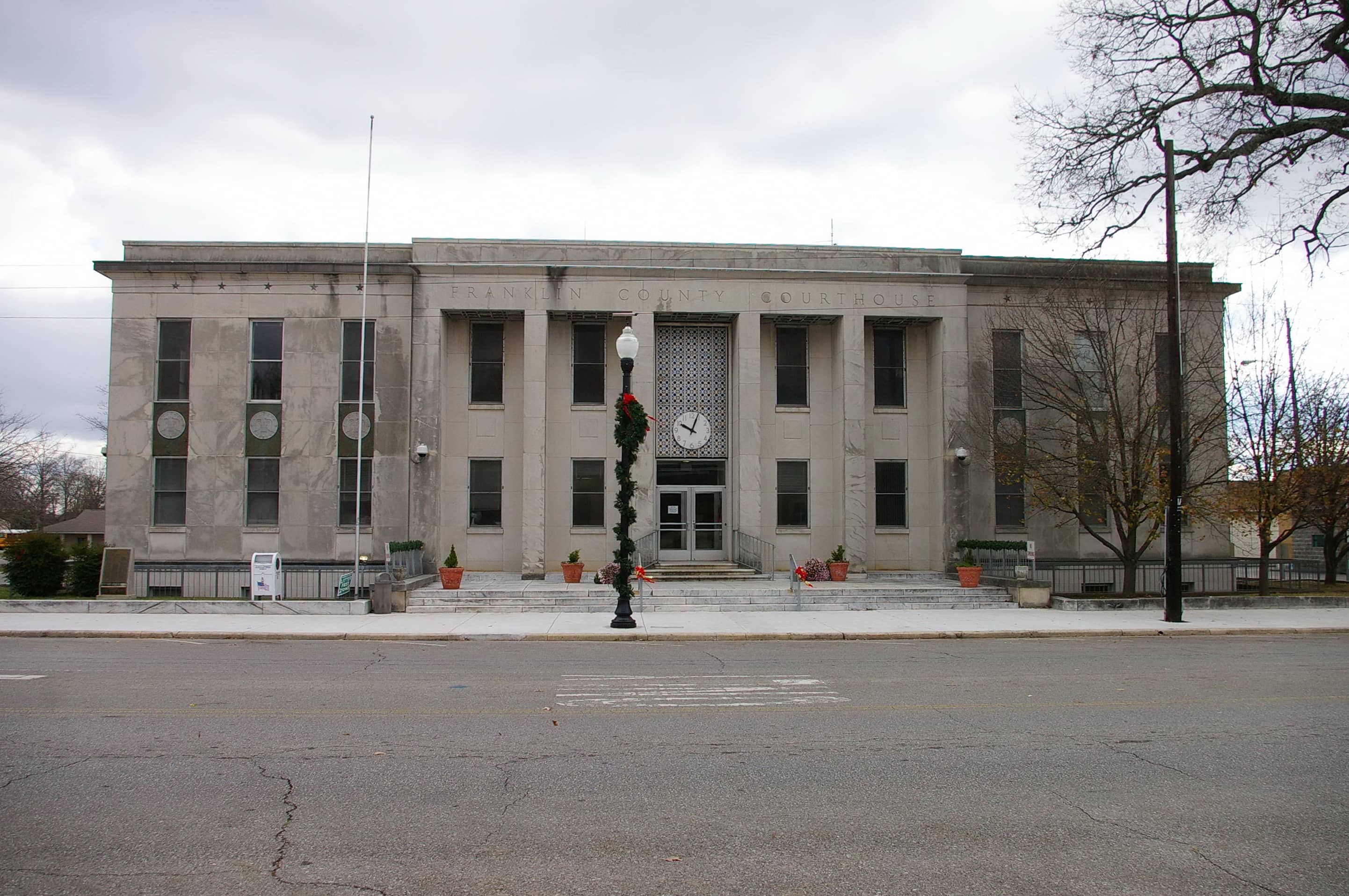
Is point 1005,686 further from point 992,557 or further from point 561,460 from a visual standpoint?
point 561,460

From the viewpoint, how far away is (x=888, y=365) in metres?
28.0

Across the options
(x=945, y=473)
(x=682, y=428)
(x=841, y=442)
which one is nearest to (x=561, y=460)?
(x=682, y=428)

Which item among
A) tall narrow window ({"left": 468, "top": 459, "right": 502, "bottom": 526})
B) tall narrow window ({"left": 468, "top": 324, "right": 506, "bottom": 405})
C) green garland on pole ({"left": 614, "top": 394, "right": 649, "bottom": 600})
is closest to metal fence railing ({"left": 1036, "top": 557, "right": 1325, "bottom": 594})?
green garland on pole ({"left": 614, "top": 394, "right": 649, "bottom": 600})

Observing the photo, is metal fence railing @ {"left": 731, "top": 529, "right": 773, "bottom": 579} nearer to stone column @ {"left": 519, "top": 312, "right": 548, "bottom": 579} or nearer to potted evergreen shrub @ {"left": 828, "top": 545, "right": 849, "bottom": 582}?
potted evergreen shrub @ {"left": 828, "top": 545, "right": 849, "bottom": 582}

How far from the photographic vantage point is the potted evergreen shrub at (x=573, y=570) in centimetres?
2431

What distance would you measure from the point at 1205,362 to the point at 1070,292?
4.17 meters

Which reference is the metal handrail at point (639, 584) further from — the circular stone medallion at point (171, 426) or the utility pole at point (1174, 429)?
the circular stone medallion at point (171, 426)

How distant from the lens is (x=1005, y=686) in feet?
34.6

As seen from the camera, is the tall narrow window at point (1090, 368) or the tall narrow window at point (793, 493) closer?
the tall narrow window at point (1090, 368)

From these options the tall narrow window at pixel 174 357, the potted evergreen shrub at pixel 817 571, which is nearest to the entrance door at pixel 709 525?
the potted evergreen shrub at pixel 817 571

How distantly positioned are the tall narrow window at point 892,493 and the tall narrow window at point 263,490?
624 inches

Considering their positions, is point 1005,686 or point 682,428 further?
point 682,428

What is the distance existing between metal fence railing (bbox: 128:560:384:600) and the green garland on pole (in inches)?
336

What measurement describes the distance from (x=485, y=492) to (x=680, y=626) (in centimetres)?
1097
